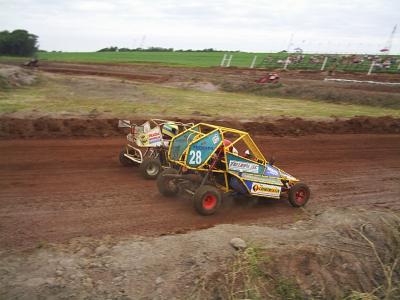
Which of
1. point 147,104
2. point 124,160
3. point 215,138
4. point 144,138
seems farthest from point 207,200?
point 147,104

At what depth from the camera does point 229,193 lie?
7.86 m

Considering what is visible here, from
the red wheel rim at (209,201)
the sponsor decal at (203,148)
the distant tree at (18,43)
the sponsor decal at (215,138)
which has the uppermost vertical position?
the sponsor decal at (215,138)

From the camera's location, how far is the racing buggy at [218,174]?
7.31 metres

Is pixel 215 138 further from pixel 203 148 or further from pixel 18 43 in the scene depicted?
pixel 18 43

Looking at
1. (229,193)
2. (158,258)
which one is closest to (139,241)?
(158,258)

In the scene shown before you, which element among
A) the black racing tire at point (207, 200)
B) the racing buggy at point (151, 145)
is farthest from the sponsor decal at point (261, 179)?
the racing buggy at point (151, 145)

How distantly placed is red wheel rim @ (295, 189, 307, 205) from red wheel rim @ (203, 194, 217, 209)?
1592 millimetres

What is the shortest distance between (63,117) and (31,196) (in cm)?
595

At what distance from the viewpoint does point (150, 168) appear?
8.88 m

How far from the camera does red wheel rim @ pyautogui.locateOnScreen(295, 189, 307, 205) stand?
7.93 meters

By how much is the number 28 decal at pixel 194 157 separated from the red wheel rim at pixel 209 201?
0.59m

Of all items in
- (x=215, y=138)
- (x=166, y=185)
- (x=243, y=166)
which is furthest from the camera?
(x=166, y=185)

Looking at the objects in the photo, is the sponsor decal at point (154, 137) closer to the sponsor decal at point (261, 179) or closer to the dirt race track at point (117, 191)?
the dirt race track at point (117, 191)

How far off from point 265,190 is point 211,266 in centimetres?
249
